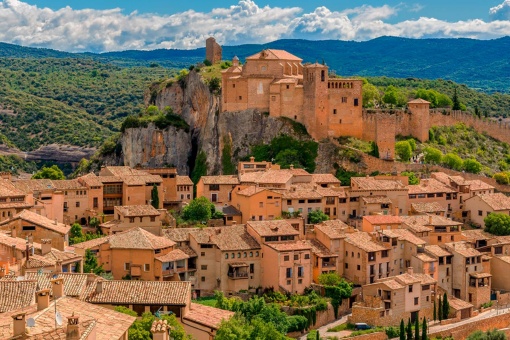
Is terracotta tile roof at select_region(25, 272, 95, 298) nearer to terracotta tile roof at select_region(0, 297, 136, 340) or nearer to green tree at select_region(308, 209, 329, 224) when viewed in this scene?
terracotta tile roof at select_region(0, 297, 136, 340)

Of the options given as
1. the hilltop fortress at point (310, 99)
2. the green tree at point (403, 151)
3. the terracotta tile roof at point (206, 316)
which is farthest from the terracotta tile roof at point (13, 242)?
the green tree at point (403, 151)

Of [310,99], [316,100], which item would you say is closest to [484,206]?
[316,100]

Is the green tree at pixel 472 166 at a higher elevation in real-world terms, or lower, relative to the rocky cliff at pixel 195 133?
lower

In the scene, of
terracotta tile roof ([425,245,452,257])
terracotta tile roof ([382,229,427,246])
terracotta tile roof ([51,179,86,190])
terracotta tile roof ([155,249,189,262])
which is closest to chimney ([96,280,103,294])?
terracotta tile roof ([155,249,189,262])

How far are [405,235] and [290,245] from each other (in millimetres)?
8093

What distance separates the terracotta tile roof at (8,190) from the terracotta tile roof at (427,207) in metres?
25.0

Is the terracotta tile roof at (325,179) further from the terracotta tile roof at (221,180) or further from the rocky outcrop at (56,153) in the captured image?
the rocky outcrop at (56,153)

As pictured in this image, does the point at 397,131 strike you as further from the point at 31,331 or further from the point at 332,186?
the point at 31,331

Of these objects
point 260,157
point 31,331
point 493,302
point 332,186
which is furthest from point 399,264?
point 31,331

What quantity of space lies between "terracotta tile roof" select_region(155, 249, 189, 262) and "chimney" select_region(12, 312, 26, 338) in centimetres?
2693

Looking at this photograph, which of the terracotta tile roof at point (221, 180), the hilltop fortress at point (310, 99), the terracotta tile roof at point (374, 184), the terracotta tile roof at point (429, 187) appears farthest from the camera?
the hilltop fortress at point (310, 99)

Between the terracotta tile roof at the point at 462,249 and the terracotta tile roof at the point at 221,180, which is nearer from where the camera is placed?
the terracotta tile roof at the point at 462,249

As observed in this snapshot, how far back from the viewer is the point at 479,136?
8950cm

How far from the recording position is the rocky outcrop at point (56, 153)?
11738 cm
